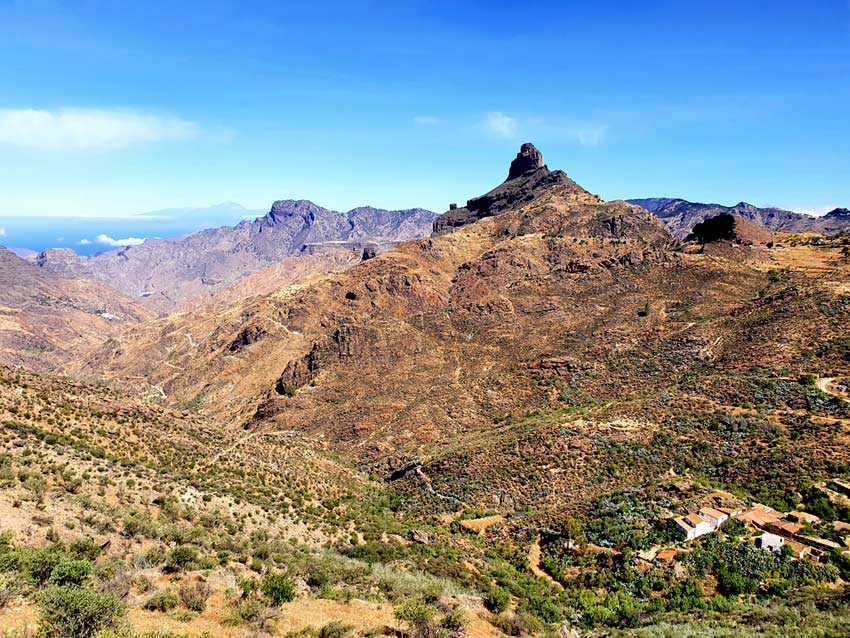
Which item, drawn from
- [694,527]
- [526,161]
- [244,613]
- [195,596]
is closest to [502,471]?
[694,527]

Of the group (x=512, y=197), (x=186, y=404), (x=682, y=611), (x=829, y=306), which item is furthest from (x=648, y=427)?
(x=512, y=197)

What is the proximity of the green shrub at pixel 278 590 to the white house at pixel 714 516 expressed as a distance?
28.6 meters

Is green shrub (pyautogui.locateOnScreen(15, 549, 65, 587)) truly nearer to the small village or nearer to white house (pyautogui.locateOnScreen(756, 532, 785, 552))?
the small village

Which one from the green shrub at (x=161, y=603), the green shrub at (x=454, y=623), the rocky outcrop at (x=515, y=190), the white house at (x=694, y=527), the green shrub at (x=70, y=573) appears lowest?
the white house at (x=694, y=527)

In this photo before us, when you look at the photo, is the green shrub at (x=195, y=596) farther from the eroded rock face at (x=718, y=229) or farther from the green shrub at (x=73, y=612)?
the eroded rock face at (x=718, y=229)

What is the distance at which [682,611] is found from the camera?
27.6 m

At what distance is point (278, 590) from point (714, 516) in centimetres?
2961

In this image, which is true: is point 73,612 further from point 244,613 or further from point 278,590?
point 278,590

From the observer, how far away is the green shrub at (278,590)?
19.4m

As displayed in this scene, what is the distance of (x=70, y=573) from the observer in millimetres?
16344

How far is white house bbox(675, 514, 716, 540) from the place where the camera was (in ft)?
106

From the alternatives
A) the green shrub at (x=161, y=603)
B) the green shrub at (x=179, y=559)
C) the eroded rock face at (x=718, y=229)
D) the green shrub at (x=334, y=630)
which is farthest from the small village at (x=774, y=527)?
the eroded rock face at (x=718, y=229)

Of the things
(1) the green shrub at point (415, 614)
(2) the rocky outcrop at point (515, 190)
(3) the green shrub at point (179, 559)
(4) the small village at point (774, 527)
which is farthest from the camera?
(2) the rocky outcrop at point (515, 190)

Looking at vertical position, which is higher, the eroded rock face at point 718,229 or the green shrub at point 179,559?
the eroded rock face at point 718,229
